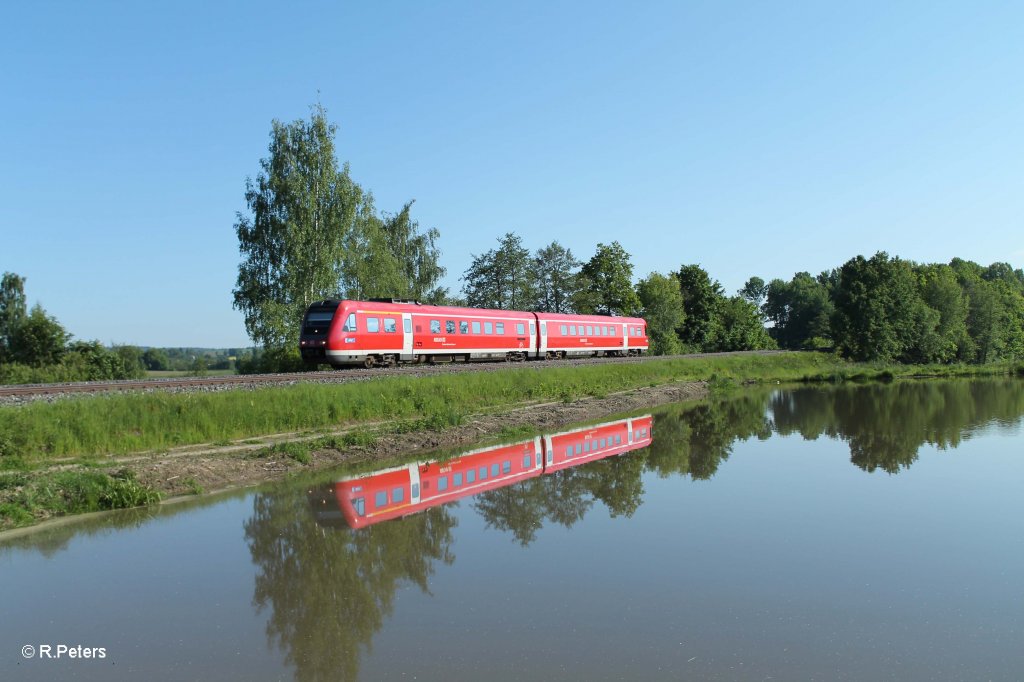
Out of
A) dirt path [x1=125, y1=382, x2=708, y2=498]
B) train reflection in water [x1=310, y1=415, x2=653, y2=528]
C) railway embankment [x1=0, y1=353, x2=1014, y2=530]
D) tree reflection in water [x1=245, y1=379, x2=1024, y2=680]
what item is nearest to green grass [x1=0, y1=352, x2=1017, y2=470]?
railway embankment [x1=0, y1=353, x2=1014, y2=530]

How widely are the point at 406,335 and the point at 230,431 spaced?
15010 millimetres

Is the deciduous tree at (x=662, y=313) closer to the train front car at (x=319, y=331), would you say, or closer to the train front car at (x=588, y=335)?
the train front car at (x=588, y=335)

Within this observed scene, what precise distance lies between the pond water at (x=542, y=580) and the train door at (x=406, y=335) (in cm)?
1589

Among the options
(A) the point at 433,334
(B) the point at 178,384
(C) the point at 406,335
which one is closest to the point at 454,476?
(B) the point at 178,384

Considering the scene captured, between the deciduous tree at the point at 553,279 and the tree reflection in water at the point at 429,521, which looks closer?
the tree reflection in water at the point at 429,521

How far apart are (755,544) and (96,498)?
9.60 m

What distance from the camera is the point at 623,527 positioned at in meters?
10.7

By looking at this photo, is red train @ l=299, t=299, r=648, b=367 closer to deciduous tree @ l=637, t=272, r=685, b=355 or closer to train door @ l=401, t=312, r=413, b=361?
train door @ l=401, t=312, r=413, b=361

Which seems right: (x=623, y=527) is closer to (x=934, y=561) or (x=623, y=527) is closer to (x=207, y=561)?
(x=934, y=561)

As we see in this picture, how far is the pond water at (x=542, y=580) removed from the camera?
6.05 metres

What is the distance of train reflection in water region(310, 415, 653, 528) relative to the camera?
38.1 ft

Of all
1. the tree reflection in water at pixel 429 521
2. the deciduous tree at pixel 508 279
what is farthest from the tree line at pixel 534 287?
the tree reflection in water at pixel 429 521

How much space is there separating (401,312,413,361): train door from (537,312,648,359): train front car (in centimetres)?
1306

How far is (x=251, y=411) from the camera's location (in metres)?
16.9
